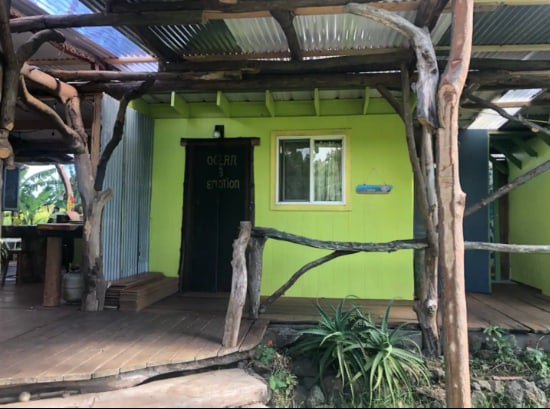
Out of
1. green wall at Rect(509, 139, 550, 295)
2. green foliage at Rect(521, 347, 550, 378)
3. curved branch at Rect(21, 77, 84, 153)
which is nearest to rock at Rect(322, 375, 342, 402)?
green foliage at Rect(521, 347, 550, 378)

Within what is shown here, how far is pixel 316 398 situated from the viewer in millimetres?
3213

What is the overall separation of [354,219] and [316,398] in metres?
2.97

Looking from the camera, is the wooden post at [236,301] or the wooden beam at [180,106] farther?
the wooden beam at [180,106]

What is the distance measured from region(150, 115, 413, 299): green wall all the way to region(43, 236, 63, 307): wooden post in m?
1.46

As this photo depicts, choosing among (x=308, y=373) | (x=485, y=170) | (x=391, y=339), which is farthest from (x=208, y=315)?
(x=485, y=170)

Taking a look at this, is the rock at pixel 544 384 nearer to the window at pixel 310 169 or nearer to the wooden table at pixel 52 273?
the window at pixel 310 169

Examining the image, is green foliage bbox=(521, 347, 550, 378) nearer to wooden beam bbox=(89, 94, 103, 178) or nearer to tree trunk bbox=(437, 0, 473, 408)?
tree trunk bbox=(437, 0, 473, 408)

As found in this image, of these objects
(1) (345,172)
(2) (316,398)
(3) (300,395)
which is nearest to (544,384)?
(2) (316,398)

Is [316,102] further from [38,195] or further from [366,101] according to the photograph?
[38,195]

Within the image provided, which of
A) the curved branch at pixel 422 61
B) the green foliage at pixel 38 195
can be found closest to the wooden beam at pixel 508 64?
the curved branch at pixel 422 61

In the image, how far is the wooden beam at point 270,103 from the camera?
540 centimetres

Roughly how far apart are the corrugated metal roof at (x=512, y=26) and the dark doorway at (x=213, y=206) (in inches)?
126

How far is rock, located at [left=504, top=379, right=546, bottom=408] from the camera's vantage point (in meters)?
3.28

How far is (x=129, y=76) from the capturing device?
15.6 ft
